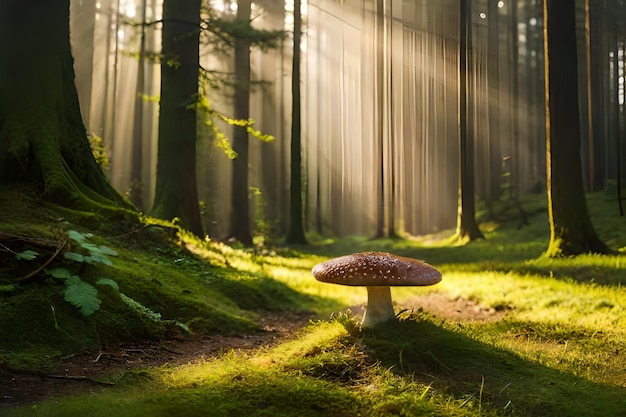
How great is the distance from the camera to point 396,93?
32.6 meters

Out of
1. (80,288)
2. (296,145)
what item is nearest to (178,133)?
(80,288)

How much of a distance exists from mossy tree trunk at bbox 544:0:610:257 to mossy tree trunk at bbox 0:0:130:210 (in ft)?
30.0

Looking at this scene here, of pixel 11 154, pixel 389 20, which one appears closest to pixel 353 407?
pixel 11 154

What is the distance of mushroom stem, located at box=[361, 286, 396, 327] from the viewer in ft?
12.5

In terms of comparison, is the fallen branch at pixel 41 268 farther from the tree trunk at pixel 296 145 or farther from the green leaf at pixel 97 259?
the tree trunk at pixel 296 145

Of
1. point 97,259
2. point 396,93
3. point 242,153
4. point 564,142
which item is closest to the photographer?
point 97,259

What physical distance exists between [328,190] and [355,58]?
52.8 feet

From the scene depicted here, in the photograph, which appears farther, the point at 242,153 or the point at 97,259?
the point at 242,153

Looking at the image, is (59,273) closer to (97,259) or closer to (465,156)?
(97,259)

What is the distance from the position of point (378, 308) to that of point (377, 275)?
0.49 metres

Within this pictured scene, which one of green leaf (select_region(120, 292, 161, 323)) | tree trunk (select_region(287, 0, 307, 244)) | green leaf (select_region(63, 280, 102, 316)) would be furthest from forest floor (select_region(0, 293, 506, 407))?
tree trunk (select_region(287, 0, 307, 244))

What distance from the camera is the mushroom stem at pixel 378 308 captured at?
3803mm

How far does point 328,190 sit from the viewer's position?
51.6 meters

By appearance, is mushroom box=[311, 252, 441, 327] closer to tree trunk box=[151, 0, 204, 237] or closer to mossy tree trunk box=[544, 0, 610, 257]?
tree trunk box=[151, 0, 204, 237]
